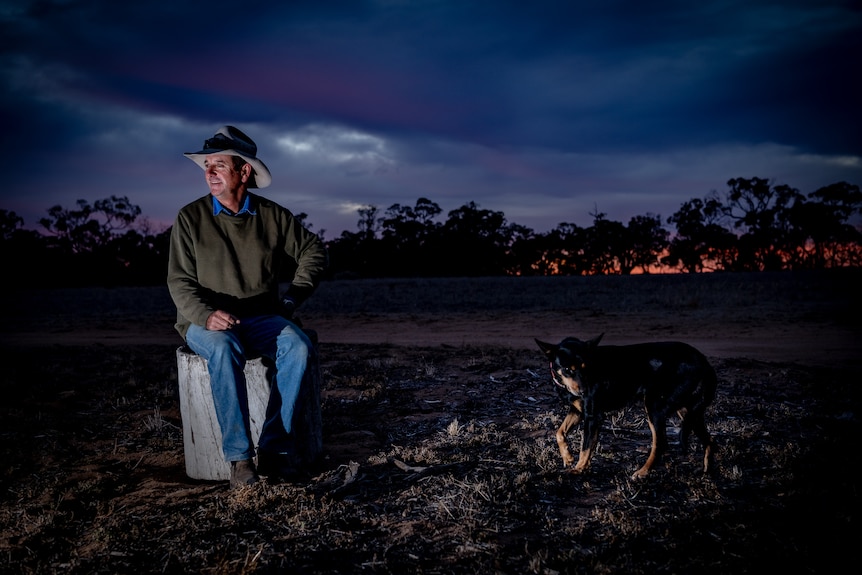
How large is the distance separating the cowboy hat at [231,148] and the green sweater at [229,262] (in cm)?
27

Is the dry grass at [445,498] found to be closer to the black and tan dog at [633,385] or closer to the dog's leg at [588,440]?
the dog's leg at [588,440]

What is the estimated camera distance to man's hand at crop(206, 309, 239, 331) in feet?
12.2

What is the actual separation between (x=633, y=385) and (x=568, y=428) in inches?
23.5

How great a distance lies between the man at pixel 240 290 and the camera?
369 cm

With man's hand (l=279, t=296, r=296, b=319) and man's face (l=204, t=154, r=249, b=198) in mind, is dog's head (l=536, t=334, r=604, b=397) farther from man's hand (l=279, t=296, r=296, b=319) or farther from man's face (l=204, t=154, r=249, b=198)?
man's face (l=204, t=154, r=249, b=198)

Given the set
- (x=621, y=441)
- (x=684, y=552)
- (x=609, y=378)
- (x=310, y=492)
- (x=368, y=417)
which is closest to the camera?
(x=684, y=552)

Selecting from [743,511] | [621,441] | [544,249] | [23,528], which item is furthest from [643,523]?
[544,249]

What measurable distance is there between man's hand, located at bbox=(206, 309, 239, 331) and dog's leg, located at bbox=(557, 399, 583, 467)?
258 cm

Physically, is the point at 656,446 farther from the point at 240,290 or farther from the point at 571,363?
the point at 240,290

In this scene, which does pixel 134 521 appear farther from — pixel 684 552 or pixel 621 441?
pixel 621 441

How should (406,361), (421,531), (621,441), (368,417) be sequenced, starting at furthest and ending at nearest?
(406,361) → (368,417) → (621,441) → (421,531)

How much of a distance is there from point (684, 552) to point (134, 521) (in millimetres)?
3165

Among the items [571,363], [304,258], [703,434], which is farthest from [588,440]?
[304,258]

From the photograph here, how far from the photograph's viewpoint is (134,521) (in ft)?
10.5
